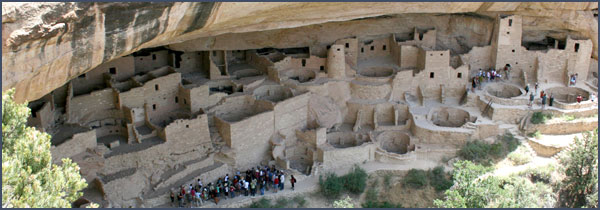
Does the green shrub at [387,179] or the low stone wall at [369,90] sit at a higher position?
the low stone wall at [369,90]

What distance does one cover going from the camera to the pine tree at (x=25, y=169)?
368 inches

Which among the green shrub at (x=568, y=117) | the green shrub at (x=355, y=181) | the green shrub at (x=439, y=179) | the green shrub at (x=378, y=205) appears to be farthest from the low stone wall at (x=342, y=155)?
the green shrub at (x=568, y=117)

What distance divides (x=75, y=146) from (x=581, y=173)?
42.4ft

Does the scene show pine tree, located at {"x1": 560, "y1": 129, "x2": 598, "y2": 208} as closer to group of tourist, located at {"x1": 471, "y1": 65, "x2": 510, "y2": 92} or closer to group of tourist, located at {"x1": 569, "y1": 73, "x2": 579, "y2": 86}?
group of tourist, located at {"x1": 569, "y1": 73, "x2": 579, "y2": 86}

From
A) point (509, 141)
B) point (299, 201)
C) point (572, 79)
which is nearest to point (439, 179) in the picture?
point (509, 141)

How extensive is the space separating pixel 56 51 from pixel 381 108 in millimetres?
12141

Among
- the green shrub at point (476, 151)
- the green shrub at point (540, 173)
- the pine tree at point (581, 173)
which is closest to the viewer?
the pine tree at point (581, 173)

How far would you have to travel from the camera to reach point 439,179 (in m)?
19.5

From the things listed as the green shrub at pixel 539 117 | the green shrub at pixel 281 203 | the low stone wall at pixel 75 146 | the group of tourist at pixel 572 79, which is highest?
the group of tourist at pixel 572 79

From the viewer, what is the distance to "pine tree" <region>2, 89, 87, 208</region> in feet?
30.7

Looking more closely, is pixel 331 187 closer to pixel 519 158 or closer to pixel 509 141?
pixel 519 158

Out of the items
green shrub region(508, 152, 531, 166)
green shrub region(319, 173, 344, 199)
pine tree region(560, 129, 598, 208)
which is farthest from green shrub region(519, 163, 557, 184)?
green shrub region(319, 173, 344, 199)

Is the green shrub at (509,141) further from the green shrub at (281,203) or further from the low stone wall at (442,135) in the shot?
the green shrub at (281,203)

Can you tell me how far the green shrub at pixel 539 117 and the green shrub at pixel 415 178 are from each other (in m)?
4.01
